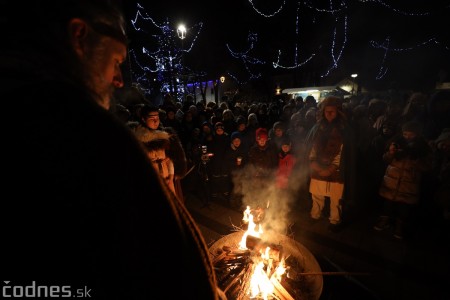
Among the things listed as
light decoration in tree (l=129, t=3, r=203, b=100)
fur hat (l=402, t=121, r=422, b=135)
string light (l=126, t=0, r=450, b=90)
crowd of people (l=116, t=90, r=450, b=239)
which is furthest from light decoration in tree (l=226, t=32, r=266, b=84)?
fur hat (l=402, t=121, r=422, b=135)

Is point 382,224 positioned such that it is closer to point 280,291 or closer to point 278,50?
point 280,291

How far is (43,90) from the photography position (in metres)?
0.74

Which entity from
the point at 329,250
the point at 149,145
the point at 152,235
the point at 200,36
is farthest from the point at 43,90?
the point at 200,36

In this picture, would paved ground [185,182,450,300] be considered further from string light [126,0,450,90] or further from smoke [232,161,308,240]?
string light [126,0,450,90]

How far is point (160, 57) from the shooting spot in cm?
2180

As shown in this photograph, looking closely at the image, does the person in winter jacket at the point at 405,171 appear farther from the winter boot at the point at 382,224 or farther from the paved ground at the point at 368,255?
the paved ground at the point at 368,255

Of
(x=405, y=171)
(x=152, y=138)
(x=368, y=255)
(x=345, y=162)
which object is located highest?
(x=152, y=138)

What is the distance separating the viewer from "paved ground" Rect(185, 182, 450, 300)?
3.32 meters

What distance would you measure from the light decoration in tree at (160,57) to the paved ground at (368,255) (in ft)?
54.5

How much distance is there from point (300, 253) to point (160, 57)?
21.8 meters

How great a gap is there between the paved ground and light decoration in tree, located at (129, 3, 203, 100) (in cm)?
1662

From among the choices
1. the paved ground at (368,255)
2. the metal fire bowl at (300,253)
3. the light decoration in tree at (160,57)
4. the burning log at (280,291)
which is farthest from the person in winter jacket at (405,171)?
the light decoration in tree at (160,57)

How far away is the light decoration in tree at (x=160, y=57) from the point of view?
20.7m

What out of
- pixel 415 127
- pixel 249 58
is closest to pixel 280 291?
pixel 415 127
